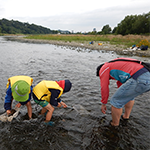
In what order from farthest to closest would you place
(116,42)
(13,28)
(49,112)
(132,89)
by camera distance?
(13,28) < (116,42) < (49,112) < (132,89)

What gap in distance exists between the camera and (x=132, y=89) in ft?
7.59

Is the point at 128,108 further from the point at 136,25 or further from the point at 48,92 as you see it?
the point at 136,25

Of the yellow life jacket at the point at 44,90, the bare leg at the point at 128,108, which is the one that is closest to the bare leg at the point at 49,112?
the yellow life jacket at the point at 44,90

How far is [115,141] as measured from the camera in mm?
2736

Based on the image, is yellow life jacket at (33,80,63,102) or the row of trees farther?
the row of trees

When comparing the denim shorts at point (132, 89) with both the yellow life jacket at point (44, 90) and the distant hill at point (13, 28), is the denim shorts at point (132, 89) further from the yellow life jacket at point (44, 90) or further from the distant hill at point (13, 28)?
the distant hill at point (13, 28)

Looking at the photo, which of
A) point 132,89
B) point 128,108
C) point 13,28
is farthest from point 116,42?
point 13,28

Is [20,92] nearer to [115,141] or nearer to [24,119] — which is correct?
[24,119]

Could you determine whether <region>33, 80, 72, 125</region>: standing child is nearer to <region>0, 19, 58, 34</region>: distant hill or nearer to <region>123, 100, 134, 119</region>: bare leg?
<region>123, 100, 134, 119</region>: bare leg

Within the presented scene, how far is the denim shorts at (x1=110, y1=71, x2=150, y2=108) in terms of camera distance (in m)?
2.18

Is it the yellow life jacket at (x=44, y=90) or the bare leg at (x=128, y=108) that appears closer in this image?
the yellow life jacket at (x=44, y=90)

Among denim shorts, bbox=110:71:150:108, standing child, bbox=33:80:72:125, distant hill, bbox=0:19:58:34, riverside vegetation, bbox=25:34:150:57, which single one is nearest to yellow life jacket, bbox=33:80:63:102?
standing child, bbox=33:80:72:125

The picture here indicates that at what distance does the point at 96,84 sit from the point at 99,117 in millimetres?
2492

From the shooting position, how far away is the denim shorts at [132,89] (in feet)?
7.16
